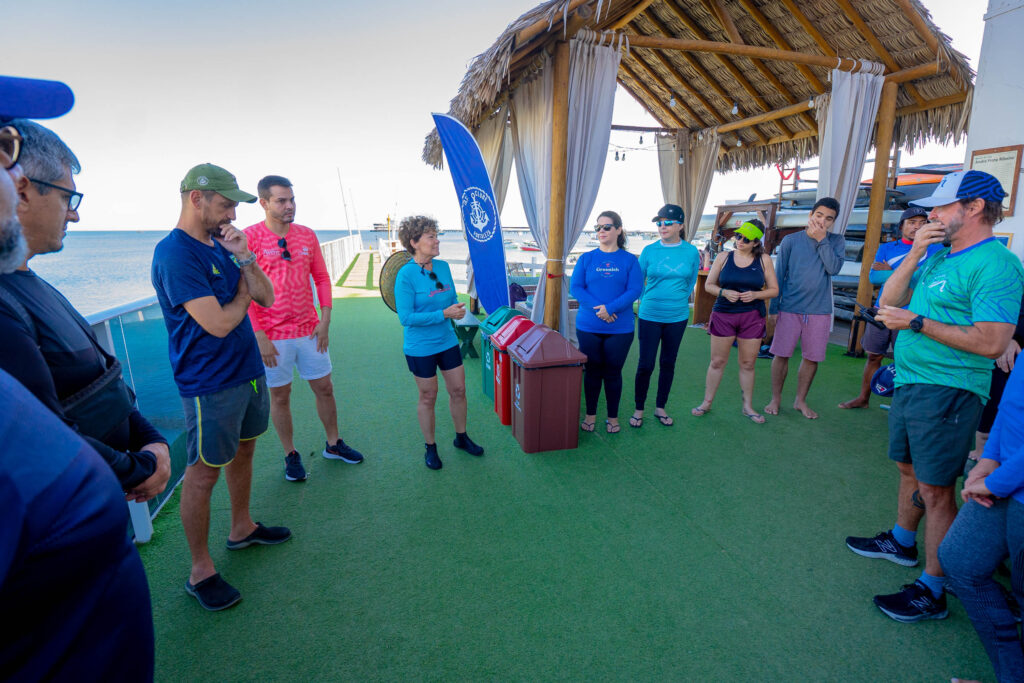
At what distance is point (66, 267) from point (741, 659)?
77524mm

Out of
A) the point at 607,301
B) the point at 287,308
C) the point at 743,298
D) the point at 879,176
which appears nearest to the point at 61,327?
the point at 287,308

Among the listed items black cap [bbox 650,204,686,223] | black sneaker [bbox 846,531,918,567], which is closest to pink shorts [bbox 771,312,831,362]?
black cap [bbox 650,204,686,223]

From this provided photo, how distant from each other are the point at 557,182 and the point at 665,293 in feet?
5.70

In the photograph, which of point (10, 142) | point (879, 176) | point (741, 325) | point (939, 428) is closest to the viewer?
point (10, 142)

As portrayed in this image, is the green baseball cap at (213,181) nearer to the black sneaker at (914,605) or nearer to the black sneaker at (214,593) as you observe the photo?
the black sneaker at (214,593)

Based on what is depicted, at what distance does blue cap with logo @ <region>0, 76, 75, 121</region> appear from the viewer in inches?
26.9

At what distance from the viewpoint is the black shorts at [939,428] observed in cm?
190

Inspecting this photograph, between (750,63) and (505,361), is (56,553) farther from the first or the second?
(750,63)

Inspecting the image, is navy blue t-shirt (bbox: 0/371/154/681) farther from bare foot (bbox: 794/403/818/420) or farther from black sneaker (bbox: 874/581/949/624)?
bare foot (bbox: 794/403/818/420)

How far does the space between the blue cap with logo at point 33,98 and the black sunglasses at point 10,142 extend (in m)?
0.18

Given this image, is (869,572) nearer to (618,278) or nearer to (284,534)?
(618,278)

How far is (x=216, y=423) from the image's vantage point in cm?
204

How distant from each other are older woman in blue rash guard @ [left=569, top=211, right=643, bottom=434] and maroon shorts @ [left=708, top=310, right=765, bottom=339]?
93cm

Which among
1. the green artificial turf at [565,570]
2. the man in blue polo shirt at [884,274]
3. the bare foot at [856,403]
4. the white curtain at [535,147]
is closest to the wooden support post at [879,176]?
the man in blue polo shirt at [884,274]
